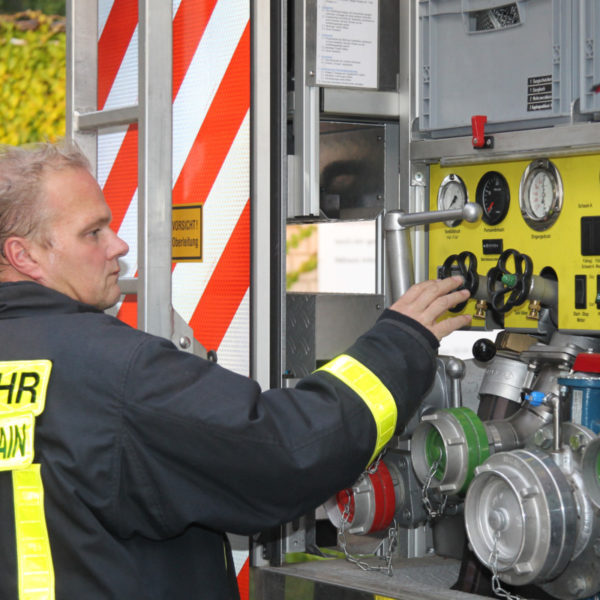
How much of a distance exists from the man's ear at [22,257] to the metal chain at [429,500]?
3.84 feet

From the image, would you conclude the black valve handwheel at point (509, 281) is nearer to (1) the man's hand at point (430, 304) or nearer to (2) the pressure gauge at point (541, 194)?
(2) the pressure gauge at point (541, 194)

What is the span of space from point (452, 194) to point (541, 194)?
1.04 feet

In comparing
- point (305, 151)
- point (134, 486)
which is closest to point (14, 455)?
point (134, 486)

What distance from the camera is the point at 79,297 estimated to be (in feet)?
6.35

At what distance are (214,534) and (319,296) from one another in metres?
1.13


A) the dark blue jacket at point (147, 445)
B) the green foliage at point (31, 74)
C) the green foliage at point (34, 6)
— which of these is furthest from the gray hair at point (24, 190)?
the green foliage at point (34, 6)

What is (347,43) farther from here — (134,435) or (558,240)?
(134,435)

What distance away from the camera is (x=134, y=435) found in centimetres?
166

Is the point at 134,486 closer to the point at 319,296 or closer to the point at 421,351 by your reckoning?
the point at 421,351

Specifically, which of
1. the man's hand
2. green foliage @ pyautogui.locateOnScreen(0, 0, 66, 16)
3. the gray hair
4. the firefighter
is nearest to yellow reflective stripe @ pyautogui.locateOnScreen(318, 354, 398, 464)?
the firefighter

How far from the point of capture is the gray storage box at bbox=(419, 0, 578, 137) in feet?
8.53

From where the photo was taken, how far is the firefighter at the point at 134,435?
5.46ft

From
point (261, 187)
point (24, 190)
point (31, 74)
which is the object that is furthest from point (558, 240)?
point (31, 74)

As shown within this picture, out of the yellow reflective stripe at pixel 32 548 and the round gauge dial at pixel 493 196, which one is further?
the round gauge dial at pixel 493 196
